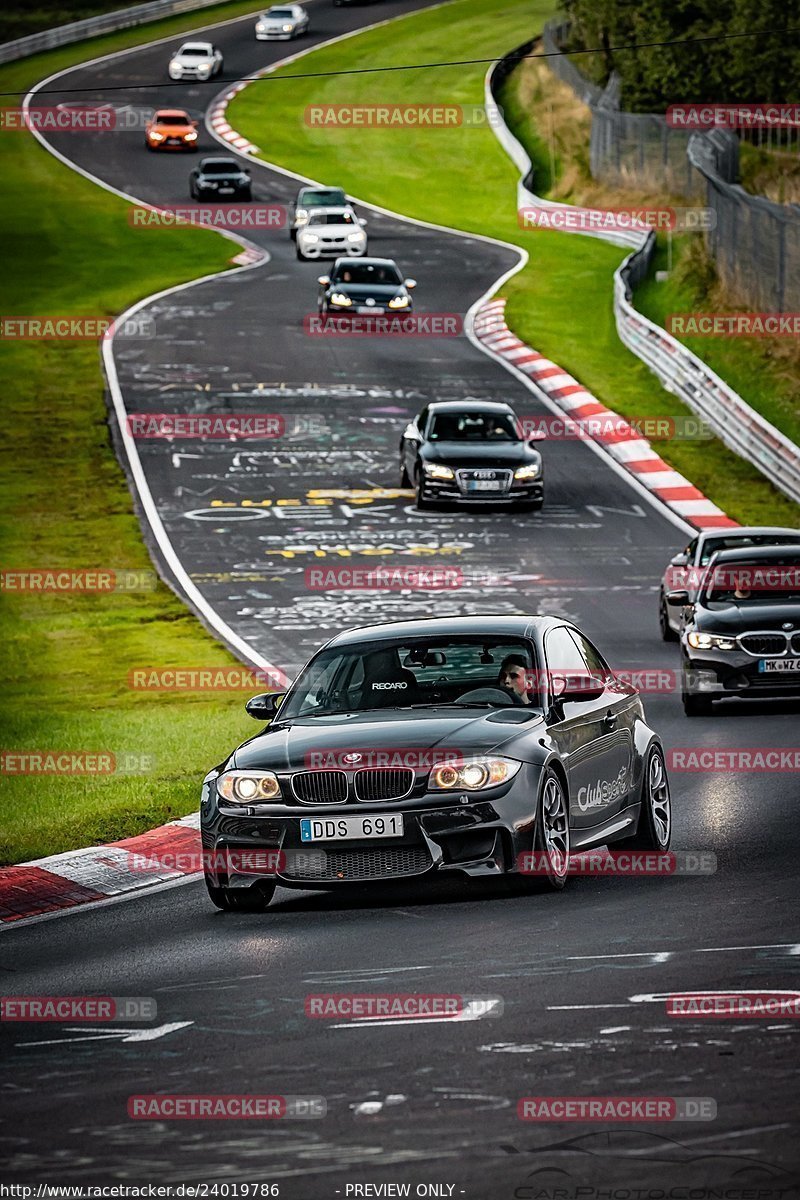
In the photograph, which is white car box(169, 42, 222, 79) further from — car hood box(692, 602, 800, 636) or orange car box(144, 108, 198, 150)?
car hood box(692, 602, 800, 636)

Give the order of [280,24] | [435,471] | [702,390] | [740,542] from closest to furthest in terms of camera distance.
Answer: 1. [740,542]
2. [435,471]
3. [702,390]
4. [280,24]

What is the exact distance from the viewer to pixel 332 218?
58781 millimetres

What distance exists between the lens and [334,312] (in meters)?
48.3

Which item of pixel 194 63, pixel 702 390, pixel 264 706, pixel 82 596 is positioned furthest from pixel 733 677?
pixel 194 63

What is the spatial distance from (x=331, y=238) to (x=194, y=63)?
34.9 meters

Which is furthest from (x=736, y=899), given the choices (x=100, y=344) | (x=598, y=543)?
(x=100, y=344)

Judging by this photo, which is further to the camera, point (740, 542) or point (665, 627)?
point (665, 627)

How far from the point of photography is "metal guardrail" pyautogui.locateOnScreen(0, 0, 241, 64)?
310 feet

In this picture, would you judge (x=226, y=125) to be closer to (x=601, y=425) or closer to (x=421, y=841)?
(x=601, y=425)

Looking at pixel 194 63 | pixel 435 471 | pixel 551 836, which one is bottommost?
pixel 194 63

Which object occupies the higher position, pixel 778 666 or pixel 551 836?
pixel 551 836

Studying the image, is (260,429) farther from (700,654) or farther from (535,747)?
(535,747)

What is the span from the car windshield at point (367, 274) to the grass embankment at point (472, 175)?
9.57ft

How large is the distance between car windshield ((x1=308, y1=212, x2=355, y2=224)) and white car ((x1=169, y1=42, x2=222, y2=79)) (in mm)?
33323
